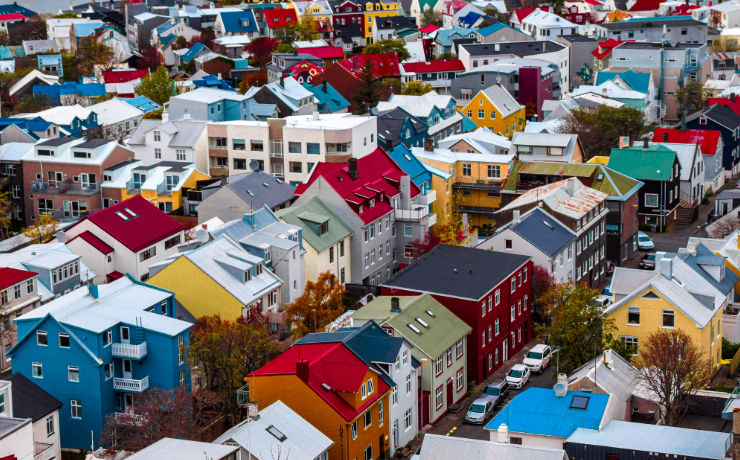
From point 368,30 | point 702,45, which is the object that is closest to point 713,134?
point 702,45

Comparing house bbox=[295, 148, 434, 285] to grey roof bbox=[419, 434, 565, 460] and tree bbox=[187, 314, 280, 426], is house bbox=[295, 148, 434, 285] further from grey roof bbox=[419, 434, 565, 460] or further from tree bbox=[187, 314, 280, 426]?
grey roof bbox=[419, 434, 565, 460]

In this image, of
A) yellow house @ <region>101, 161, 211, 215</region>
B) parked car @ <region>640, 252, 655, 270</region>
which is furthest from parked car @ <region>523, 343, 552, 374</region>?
yellow house @ <region>101, 161, 211, 215</region>

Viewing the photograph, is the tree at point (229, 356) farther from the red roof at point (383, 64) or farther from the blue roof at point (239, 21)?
the blue roof at point (239, 21)

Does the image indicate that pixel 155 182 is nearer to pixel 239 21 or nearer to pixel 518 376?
pixel 518 376

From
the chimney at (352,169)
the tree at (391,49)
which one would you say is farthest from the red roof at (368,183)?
the tree at (391,49)

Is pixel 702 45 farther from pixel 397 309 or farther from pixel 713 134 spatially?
pixel 397 309
